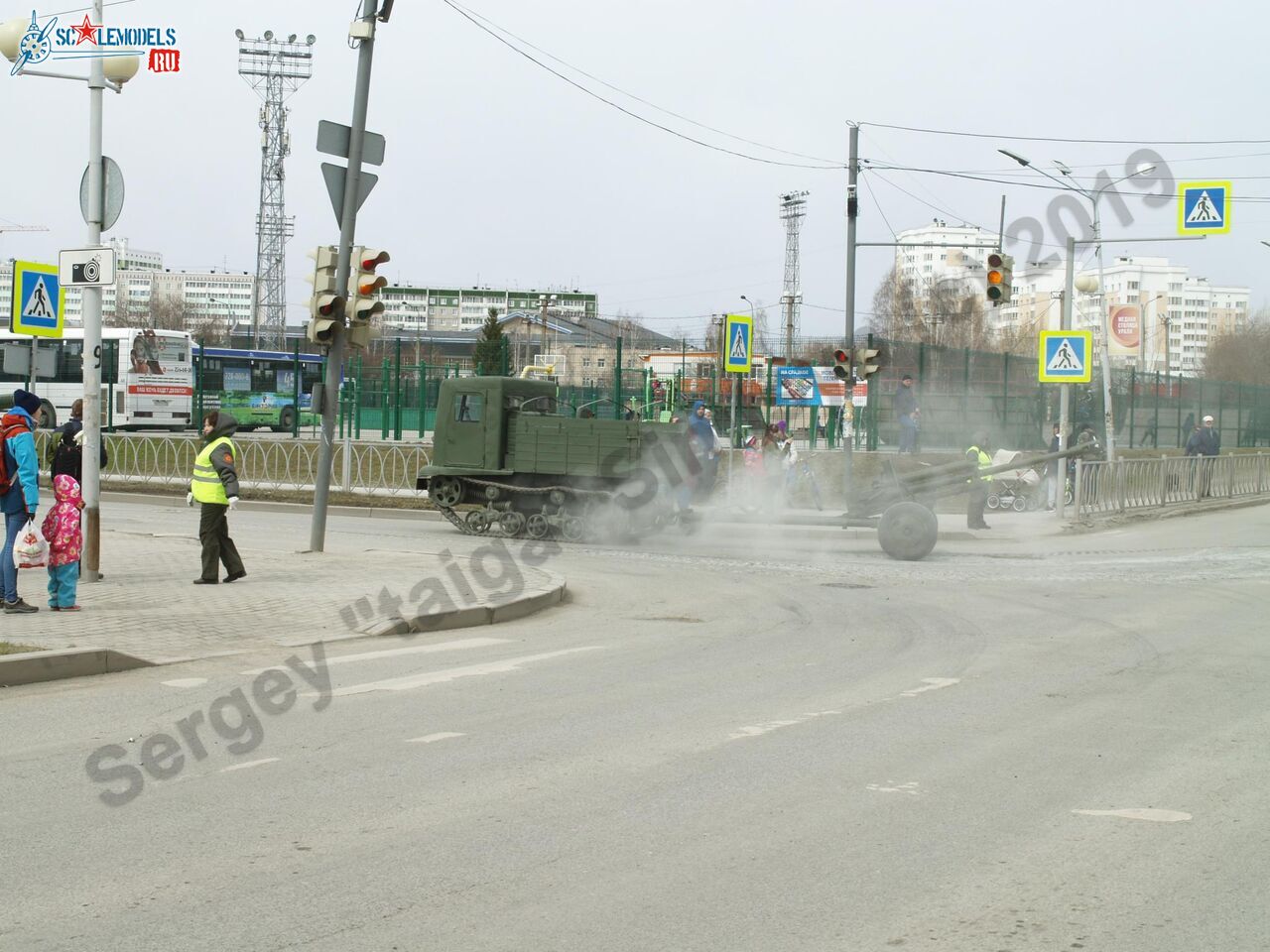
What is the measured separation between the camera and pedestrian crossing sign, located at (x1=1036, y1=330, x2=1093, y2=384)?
24.0 meters

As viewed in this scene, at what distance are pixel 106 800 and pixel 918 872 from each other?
3.64 meters

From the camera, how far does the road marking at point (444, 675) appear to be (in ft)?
28.0

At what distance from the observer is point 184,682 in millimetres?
8531

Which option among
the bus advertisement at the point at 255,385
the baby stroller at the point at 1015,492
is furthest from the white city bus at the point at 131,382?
the baby stroller at the point at 1015,492

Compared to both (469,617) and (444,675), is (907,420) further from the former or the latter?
(444,675)

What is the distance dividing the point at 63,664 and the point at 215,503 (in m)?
4.69

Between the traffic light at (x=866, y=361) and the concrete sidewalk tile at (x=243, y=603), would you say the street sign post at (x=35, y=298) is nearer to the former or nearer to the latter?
the concrete sidewalk tile at (x=243, y=603)

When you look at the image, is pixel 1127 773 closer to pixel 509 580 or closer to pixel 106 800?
pixel 106 800

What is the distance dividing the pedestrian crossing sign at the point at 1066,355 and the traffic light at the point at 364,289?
1417cm

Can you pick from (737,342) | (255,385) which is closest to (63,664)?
(737,342)

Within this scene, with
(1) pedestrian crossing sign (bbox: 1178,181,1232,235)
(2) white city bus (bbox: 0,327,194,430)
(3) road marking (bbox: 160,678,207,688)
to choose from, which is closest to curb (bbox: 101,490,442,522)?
(1) pedestrian crossing sign (bbox: 1178,181,1232,235)

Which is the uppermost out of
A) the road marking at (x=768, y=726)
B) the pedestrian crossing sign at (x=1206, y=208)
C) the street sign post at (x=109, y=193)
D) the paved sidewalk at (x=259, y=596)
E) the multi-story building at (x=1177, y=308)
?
the multi-story building at (x=1177, y=308)

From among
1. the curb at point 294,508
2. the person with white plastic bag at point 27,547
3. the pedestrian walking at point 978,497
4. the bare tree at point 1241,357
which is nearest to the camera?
the person with white plastic bag at point 27,547

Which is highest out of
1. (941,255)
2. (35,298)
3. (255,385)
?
(941,255)
